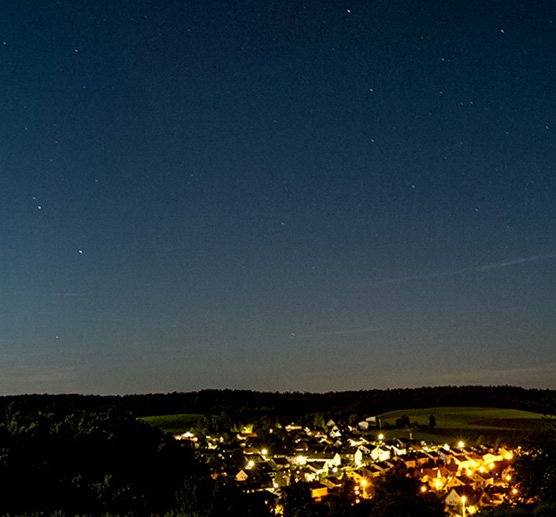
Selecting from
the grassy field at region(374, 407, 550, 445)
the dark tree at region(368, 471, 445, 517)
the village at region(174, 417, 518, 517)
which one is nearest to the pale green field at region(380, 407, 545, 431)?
the grassy field at region(374, 407, 550, 445)

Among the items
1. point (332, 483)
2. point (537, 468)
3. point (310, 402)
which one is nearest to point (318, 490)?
point (332, 483)

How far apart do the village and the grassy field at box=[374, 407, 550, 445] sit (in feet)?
11.1

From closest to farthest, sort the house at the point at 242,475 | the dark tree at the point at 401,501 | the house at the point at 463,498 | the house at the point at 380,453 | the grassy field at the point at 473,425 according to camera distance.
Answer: the dark tree at the point at 401,501, the house at the point at 463,498, the house at the point at 242,475, the house at the point at 380,453, the grassy field at the point at 473,425

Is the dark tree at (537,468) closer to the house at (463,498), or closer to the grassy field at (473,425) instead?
the house at (463,498)

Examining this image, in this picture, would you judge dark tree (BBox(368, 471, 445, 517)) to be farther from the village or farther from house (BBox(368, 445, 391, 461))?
house (BBox(368, 445, 391, 461))

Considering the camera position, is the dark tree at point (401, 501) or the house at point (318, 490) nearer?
the dark tree at point (401, 501)

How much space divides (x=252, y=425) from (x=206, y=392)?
34612mm

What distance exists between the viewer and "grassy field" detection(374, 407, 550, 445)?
7925 cm

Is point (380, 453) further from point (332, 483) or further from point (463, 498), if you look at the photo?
point (463, 498)

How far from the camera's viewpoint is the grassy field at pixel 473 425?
260ft

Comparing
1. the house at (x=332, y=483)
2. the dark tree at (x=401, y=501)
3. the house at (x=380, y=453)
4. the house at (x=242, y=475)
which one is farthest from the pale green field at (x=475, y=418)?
the dark tree at (x=401, y=501)

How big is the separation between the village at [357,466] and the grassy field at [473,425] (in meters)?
3.37

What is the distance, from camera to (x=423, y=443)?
76.9m

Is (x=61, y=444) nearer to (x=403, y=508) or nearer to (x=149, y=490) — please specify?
(x=149, y=490)
